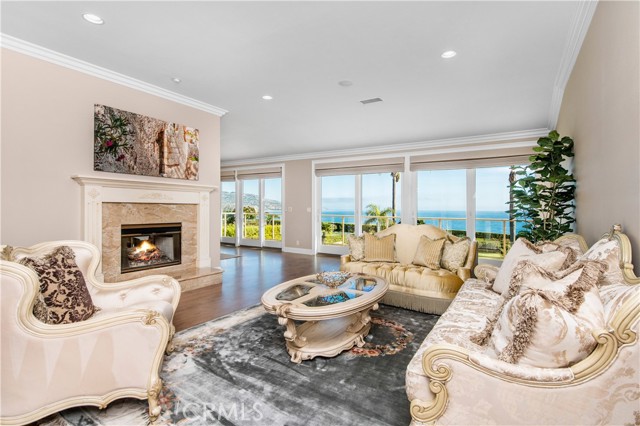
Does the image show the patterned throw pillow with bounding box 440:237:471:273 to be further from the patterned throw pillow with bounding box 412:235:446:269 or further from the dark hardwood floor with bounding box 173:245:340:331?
the dark hardwood floor with bounding box 173:245:340:331

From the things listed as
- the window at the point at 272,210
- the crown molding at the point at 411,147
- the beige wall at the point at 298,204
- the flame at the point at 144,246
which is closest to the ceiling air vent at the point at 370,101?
the crown molding at the point at 411,147

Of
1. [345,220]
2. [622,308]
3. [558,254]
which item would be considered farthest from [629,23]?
[345,220]

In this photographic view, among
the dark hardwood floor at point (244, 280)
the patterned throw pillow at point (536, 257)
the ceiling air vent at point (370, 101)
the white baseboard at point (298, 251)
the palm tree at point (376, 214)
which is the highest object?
the ceiling air vent at point (370, 101)

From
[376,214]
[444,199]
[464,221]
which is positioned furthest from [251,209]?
[464,221]

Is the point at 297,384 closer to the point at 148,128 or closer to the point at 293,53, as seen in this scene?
the point at 293,53

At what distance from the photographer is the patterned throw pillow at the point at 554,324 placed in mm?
1115

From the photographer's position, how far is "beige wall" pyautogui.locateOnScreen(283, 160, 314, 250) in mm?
7984

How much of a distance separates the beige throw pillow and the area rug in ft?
4.37

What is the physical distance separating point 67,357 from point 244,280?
3294 mm

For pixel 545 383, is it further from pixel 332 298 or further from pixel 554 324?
pixel 332 298

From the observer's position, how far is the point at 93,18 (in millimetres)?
2500

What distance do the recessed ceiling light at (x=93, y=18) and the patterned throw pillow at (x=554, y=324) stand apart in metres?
3.47

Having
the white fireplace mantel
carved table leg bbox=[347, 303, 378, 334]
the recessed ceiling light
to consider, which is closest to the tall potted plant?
carved table leg bbox=[347, 303, 378, 334]

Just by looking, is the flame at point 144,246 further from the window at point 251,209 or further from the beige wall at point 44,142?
the window at point 251,209
